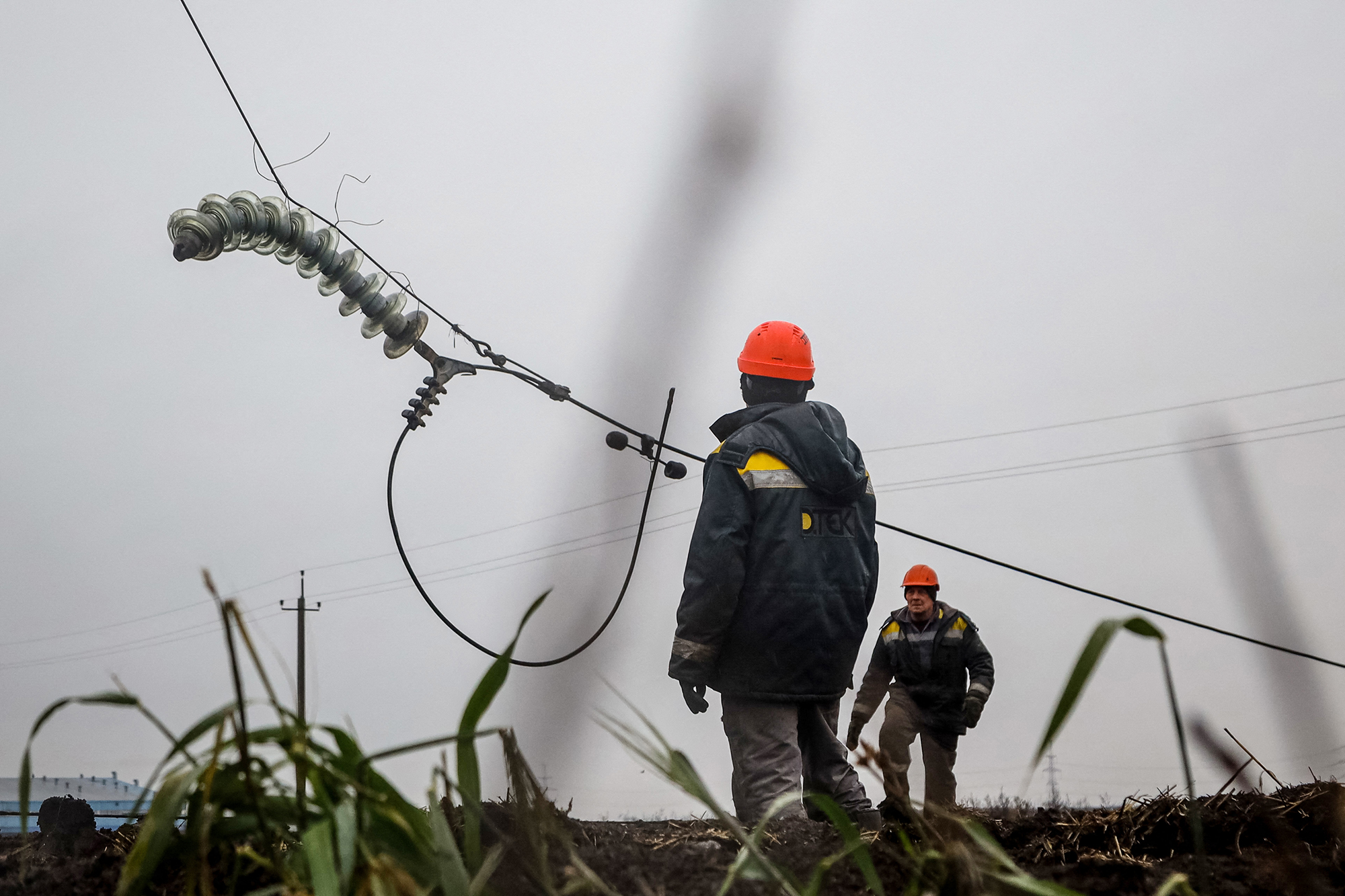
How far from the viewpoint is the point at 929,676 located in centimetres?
529

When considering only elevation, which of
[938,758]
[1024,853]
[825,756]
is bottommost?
[938,758]

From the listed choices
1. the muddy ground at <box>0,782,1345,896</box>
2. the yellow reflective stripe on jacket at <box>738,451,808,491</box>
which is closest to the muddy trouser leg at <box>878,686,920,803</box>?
the yellow reflective stripe on jacket at <box>738,451,808,491</box>

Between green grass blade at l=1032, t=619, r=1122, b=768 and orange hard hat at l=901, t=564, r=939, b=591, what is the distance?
16.2ft

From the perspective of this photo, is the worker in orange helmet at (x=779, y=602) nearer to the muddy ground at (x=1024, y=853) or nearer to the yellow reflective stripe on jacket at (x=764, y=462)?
the yellow reflective stripe on jacket at (x=764, y=462)

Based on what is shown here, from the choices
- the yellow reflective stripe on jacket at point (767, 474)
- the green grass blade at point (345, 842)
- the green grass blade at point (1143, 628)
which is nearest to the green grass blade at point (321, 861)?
the green grass blade at point (345, 842)

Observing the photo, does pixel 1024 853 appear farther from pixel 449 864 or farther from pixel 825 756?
pixel 825 756

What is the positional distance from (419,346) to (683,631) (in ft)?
3.18

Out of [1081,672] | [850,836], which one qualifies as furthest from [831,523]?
[1081,672]

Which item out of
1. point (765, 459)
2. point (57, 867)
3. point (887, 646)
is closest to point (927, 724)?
point (887, 646)

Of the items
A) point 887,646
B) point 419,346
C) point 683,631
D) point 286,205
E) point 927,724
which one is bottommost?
point 927,724

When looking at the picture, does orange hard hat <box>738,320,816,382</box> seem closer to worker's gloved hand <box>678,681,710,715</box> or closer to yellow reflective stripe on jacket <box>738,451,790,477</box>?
yellow reflective stripe on jacket <box>738,451,790,477</box>

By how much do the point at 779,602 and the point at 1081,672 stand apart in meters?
2.50

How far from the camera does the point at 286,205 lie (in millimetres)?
2232

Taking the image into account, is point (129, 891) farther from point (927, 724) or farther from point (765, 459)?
point (927, 724)
